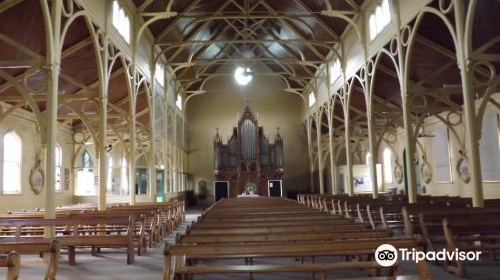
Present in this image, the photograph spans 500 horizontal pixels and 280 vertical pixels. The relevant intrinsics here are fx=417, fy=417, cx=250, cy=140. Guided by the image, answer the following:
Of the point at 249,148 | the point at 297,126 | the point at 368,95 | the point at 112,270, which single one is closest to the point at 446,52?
the point at 368,95

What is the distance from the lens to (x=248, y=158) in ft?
97.5

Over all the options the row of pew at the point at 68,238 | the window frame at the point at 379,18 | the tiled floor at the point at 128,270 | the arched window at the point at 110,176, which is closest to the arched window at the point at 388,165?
the window frame at the point at 379,18

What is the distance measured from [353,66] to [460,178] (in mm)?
6809

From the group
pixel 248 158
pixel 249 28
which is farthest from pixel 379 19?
pixel 248 158

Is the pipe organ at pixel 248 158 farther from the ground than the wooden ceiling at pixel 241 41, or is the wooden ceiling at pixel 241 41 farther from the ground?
the wooden ceiling at pixel 241 41

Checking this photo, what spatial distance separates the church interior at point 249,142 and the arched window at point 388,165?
133 millimetres

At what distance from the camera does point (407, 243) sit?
4.26m

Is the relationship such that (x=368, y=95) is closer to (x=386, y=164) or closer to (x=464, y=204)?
(x=464, y=204)

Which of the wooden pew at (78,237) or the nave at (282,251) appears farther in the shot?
the wooden pew at (78,237)

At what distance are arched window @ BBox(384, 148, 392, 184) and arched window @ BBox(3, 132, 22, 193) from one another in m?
21.5

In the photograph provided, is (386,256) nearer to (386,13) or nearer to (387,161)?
(386,13)

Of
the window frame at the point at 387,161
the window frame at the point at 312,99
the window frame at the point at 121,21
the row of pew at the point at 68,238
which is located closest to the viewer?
the row of pew at the point at 68,238

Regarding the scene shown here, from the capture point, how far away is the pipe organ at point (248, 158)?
95.9ft

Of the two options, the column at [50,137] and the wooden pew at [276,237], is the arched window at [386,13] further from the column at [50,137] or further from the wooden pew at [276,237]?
the column at [50,137]
